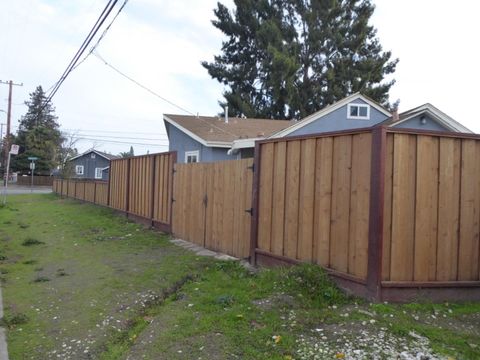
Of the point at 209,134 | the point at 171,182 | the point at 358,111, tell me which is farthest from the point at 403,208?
the point at 358,111

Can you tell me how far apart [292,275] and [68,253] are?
5.20 m

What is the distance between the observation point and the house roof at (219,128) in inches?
753

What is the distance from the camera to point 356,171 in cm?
550

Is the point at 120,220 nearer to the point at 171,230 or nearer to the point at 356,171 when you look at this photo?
the point at 171,230

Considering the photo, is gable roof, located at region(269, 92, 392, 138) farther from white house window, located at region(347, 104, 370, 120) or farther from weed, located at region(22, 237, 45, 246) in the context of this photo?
weed, located at region(22, 237, 45, 246)

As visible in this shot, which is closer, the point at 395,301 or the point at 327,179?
the point at 395,301

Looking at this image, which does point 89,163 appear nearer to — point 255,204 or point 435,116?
point 435,116

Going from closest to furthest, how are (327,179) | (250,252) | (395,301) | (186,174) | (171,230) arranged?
(395,301), (327,179), (250,252), (186,174), (171,230)

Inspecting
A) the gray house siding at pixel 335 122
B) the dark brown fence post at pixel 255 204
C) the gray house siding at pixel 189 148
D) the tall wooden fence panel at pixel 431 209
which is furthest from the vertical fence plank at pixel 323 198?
the gray house siding at pixel 335 122

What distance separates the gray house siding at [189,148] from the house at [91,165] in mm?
28796

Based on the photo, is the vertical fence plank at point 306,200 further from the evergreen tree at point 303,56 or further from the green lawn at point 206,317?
the evergreen tree at point 303,56

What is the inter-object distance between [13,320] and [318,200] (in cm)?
391

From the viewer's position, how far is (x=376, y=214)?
16.9 ft

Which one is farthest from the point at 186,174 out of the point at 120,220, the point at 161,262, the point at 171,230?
the point at 120,220
